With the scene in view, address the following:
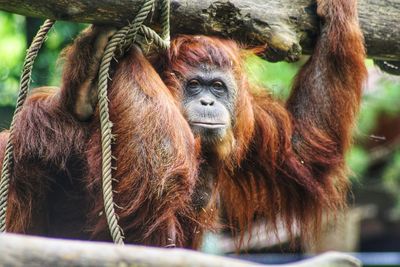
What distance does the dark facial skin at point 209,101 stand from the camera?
464cm

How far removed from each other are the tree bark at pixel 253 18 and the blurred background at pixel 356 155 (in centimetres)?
56

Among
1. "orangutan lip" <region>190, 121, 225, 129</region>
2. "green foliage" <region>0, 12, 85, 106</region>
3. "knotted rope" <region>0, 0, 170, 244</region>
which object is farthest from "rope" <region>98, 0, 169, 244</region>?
"green foliage" <region>0, 12, 85, 106</region>

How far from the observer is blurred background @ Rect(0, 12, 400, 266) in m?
7.57

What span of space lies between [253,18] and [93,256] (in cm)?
284

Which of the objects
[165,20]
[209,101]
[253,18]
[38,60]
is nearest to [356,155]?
[38,60]

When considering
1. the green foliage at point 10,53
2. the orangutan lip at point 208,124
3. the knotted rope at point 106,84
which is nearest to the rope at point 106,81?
the knotted rope at point 106,84

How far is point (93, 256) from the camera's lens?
89.6 inches

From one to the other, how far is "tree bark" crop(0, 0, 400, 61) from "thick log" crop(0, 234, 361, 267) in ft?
6.84

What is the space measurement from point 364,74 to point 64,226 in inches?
88.4

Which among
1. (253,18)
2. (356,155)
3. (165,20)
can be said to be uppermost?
(165,20)

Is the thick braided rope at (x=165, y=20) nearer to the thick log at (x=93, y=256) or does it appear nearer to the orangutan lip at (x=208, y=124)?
the orangutan lip at (x=208, y=124)

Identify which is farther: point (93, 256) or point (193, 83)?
point (193, 83)

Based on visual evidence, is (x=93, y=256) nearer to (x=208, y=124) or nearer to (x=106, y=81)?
(x=106, y=81)

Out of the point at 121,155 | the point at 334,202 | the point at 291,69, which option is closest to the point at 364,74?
the point at 334,202
